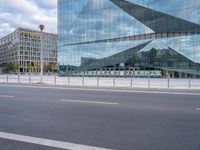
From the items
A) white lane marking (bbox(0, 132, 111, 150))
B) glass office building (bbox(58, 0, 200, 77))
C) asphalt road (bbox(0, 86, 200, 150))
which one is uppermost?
glass office building (bbox(58, 0, 200, 77))

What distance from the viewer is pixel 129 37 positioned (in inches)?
2579

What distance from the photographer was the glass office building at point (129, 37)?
184ft

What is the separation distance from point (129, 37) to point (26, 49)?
300 feet

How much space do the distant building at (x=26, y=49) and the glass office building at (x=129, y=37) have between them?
60.3 m

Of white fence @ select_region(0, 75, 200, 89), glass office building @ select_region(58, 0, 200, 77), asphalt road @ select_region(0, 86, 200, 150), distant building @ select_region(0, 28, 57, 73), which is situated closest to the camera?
asphalt road @ select_region(0, 86, 200, 150)

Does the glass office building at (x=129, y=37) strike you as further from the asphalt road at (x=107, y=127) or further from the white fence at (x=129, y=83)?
the asphalt road at (x=107, y=127)

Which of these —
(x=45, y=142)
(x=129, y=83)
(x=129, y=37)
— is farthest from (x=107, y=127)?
(x=129, y=37)

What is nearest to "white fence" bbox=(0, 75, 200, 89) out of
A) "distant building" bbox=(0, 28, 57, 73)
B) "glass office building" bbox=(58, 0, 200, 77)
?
"glass office building" bbox=(58, 0, 200, 77)

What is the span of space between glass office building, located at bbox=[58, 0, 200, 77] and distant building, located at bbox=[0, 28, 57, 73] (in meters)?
60.3

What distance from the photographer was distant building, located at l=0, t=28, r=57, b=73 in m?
137

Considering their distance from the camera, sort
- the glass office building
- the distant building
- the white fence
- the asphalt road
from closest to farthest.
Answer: the asphalt road, the white fence, the glass office building, the distant building

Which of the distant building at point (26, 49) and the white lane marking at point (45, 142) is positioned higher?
the distant building at point (26, 49)

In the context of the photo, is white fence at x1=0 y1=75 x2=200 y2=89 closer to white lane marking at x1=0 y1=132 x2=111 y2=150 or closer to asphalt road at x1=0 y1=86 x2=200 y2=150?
asphalt road at x1=0 y1=86 x2=200 y2=150

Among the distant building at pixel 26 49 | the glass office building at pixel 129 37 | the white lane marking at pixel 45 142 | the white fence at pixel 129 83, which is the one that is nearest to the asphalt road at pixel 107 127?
the white lane marking at pixel 45 142
